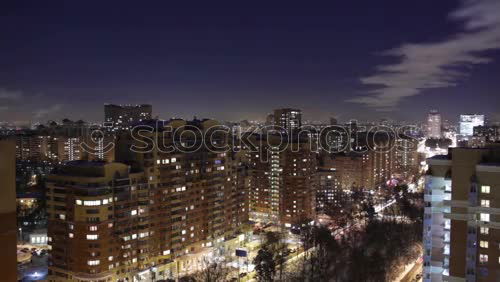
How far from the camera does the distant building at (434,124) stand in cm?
4403

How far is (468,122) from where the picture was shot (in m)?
38.4

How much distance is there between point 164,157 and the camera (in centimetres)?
945

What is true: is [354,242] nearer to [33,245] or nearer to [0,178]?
[33,245]

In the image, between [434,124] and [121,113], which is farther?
[434,124]

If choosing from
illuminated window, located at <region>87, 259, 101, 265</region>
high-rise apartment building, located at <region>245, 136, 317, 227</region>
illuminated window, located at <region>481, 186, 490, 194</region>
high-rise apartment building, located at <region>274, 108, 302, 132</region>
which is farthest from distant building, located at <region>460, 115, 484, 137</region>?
illuminated window, located at <region>87, 259, 101, 265</region>

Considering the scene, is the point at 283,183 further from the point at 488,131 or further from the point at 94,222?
the point at 488,131

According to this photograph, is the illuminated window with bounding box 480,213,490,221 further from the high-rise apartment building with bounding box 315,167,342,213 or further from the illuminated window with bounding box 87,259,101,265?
the high-rise apartment building with bounding box 315,167,342,213

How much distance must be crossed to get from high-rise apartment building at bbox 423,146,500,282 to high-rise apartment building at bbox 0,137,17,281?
532cm

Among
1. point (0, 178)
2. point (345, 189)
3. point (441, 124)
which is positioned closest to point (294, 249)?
point (345, 189)

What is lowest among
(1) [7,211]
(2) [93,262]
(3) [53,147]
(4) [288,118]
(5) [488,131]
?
(2) [93,262]

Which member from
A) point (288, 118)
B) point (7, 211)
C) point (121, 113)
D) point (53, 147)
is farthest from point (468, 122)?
point (7, 211)

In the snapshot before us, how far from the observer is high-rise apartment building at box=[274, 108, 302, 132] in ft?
91.4

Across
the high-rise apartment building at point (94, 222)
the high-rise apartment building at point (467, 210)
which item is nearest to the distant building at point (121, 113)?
the high-rise apartment building at point (94, 222)

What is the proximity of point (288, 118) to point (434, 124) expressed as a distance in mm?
22447
